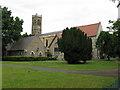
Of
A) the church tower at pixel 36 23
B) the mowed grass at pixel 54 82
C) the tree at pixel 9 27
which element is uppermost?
the church tower at pixel 36 23

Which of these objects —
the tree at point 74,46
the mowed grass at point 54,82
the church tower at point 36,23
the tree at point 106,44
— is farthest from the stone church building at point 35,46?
the mowed grass at point 54,82

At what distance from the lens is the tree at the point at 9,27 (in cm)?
4992

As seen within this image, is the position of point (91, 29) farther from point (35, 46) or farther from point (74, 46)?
point (74, 46)

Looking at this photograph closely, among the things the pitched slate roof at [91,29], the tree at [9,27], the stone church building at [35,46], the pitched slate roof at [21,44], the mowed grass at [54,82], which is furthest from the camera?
the pitched slate roof at [91,29]

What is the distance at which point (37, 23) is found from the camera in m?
106

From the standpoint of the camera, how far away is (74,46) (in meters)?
32.8

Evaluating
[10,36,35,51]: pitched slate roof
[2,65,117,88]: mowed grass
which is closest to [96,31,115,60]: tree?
[10,36,35,51]: pitched slate roof

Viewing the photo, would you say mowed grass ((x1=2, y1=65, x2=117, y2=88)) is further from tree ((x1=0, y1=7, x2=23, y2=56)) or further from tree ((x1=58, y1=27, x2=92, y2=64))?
tree ((x1=0, y1=7, x2=23, y2=56))

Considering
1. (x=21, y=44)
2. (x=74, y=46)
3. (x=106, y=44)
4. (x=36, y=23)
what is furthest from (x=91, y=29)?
(x=36, y=23)

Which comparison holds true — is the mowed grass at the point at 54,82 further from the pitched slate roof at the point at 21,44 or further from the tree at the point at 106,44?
the pitched slate roof at the point at 21,44

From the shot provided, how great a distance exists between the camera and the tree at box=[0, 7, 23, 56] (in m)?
49.9

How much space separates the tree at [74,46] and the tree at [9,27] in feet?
72.9

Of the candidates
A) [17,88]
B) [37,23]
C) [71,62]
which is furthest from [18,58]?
[37,23]

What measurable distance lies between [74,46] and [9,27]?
26467 millimetres
